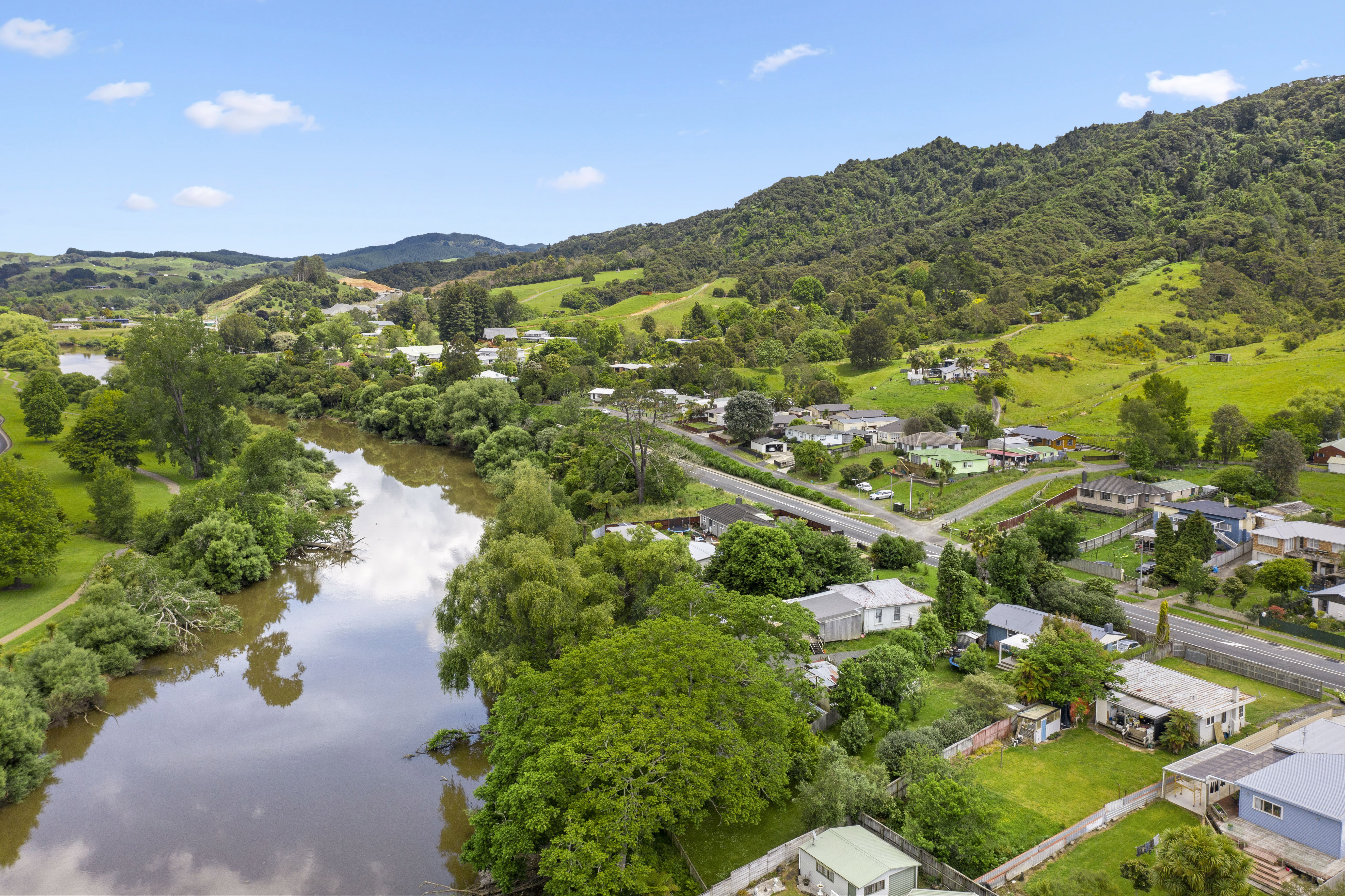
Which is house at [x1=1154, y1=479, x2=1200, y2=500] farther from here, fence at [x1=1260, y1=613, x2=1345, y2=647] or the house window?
the house window

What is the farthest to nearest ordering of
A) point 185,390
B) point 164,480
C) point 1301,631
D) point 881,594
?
1. point 185,390
2. point 164,480
3. point 881,594
4. point 1301,631

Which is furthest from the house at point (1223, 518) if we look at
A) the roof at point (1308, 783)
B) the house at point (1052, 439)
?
the roof at point (1308, 783)

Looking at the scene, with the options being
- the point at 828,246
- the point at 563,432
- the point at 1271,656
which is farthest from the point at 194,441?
the point at 828,246

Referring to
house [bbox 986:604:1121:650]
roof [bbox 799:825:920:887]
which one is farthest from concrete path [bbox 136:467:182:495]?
house [bbox 986:604:1121:650]

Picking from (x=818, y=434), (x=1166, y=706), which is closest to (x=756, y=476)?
(x=818, y=434)

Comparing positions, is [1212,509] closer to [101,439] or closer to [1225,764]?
[1225,764]

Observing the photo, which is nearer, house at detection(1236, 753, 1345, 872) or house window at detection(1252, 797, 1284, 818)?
house at detection(1236, 753, 1345, 872)
